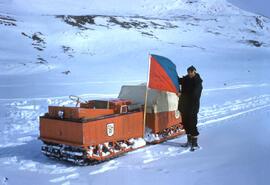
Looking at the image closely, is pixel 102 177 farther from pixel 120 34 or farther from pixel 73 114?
pixel 120 34

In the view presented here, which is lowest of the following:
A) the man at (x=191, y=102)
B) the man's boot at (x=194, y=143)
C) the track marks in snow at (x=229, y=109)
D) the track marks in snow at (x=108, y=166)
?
the track marks in snow at (x=108, y=166)

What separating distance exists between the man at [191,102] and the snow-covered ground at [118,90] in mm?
384

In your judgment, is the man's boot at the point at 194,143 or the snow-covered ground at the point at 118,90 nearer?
the snow-covered ground at the point at 118,90

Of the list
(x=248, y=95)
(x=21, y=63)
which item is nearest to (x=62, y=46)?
(x=21, y=63)

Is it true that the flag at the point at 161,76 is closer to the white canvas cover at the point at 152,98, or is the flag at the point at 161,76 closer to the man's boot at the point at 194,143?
the white canvas cover at the point at 152,98

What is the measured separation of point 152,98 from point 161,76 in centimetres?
63

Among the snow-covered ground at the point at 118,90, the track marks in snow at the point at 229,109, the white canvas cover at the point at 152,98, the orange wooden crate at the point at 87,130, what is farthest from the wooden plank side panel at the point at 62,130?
the track marks in snow at the point at 229,109

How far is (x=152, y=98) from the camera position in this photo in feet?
→ 21.8

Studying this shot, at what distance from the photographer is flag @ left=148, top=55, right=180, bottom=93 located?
6210mm

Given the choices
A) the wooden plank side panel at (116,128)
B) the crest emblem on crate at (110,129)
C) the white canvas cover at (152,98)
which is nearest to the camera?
the wooden plank side panel at (116,128)

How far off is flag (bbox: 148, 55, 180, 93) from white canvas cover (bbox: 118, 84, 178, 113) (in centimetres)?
40

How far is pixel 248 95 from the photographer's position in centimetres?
1325

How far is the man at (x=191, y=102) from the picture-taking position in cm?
594

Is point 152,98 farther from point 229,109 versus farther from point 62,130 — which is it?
point 229,109
